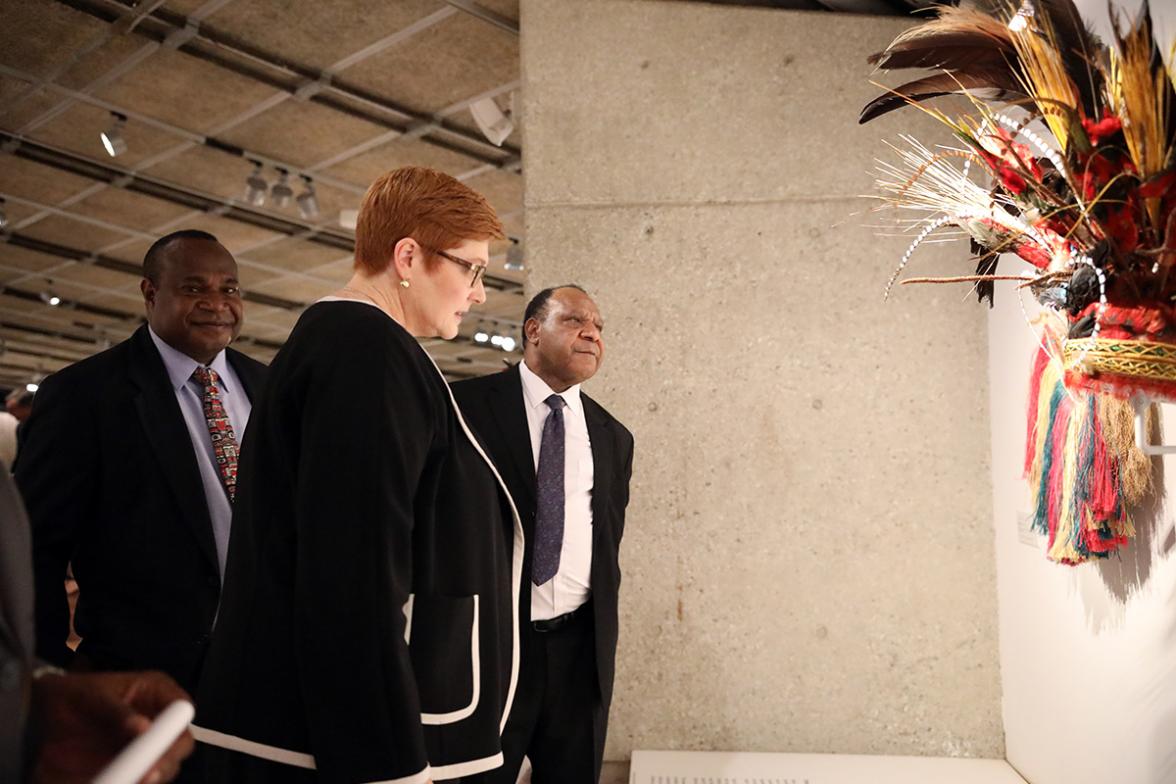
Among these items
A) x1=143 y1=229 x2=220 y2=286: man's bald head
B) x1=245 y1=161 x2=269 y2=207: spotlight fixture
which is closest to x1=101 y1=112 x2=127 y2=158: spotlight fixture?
x1=245 y1=161 x2=269 y2=207: spotlight fixture

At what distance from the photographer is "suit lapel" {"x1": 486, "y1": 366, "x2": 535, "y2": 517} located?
2.54 m

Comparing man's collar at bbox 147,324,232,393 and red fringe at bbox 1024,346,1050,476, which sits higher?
man's collar at bbox 147,324,232,393

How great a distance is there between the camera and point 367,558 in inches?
48.3

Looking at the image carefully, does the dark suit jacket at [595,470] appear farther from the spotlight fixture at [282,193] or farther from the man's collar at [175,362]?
the spotlight fixture at [282,193]

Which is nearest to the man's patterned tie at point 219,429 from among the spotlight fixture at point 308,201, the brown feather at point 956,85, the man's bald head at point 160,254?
the man's bald head at point 160,254

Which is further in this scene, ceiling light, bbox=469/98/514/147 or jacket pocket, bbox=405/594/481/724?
ceiling light, bbox=469/98/514/147

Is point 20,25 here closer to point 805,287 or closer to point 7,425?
point 7,425

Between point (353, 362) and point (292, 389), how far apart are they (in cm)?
10

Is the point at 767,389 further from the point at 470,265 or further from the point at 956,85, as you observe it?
the point at 470,265

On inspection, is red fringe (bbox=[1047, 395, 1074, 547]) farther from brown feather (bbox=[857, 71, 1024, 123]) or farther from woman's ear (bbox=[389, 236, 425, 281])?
woman's ear (bbox=[389, 236, 425, 281])

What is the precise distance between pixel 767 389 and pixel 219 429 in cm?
171

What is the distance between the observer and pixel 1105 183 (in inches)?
58.2

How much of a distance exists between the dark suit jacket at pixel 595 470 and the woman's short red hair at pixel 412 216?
1037mm

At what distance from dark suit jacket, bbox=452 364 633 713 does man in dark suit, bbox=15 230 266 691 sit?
2.39ft
